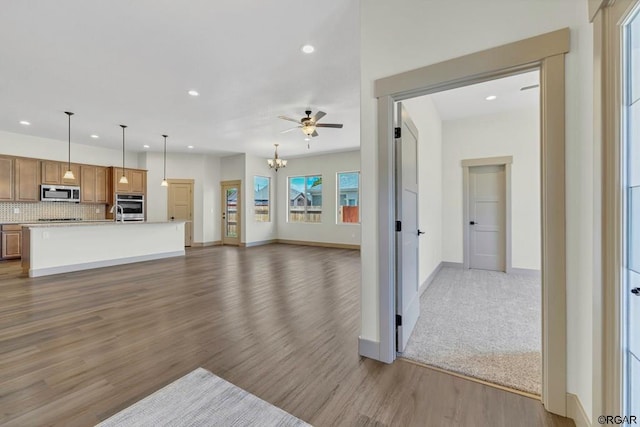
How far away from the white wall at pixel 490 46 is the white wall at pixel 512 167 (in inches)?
159

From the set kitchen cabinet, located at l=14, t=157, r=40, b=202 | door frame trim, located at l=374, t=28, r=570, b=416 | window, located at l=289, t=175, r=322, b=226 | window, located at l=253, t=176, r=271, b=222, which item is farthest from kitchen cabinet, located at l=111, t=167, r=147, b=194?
door frame trim, located at l=374, t=28, r=570, b=416

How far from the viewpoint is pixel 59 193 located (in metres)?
6.99

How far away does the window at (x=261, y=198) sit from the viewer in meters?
9.45

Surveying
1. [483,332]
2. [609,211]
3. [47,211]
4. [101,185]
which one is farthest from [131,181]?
[609,211]

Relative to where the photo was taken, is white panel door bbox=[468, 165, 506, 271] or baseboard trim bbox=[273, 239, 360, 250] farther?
→ baseboard trim bbox=[273, 239, 360, 250]

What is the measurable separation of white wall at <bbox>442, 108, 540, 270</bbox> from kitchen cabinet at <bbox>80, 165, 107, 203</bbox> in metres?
8.89

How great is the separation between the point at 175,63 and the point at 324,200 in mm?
6179

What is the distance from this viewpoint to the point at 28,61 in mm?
3379

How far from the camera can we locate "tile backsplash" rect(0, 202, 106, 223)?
21.5ft

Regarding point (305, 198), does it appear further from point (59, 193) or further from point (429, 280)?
point (59, 193)

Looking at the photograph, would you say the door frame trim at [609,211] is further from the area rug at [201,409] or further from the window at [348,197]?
the window at [348,197]

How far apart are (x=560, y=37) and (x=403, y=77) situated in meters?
0.90

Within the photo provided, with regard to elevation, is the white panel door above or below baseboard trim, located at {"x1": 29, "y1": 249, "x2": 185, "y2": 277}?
above

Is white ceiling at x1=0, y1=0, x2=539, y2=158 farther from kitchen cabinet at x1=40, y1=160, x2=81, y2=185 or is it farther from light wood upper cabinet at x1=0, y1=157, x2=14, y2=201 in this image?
kitchen cabinet at x1=40, y1=160, x2=81, y2=185
